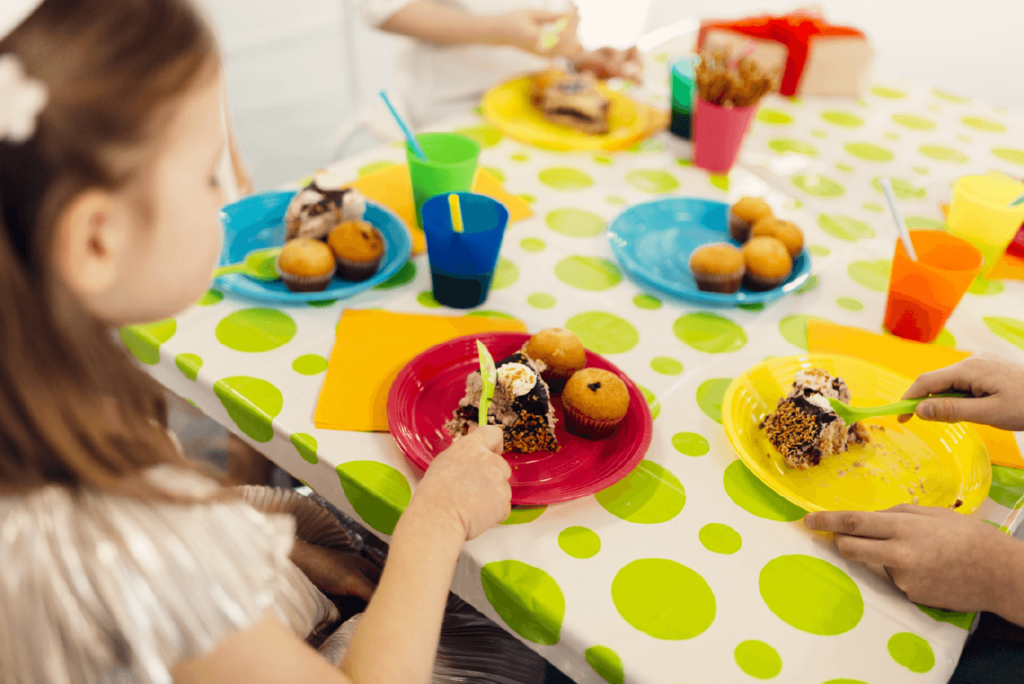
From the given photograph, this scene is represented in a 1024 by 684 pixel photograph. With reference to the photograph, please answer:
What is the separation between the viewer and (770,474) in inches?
31.2

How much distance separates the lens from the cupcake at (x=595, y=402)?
0.80 metres

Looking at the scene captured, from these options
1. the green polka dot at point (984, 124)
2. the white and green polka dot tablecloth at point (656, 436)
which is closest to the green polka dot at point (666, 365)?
the white and green polka dot tablecloth at point (656, 436)

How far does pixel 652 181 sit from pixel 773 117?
1.80 feet

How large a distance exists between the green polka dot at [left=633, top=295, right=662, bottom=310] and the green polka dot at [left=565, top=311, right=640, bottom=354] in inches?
2.1

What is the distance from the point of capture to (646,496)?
2.50 feet

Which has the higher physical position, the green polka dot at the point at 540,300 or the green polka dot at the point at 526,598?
the green polka dot at the point at 540,300

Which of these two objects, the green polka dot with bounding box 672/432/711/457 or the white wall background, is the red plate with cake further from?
the white wall background

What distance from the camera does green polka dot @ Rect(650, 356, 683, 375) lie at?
0.95 m

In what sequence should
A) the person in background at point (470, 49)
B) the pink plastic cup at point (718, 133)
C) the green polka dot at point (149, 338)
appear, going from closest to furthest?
the green polka dot at point (149, 338), the pink plastic cup at point (718, 133), the person in background at point (470, 49)

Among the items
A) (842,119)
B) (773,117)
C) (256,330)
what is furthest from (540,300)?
(842,119)

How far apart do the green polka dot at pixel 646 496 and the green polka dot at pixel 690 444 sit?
1.7 inches

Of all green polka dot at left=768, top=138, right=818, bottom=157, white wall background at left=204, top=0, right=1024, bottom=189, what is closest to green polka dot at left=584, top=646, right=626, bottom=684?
green polka dot at left=768, top=138, right=818, bottom=157

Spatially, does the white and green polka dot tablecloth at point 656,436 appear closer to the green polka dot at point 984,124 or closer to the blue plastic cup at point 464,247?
the blue plastic cup at point 464,247

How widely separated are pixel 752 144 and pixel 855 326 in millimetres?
701
